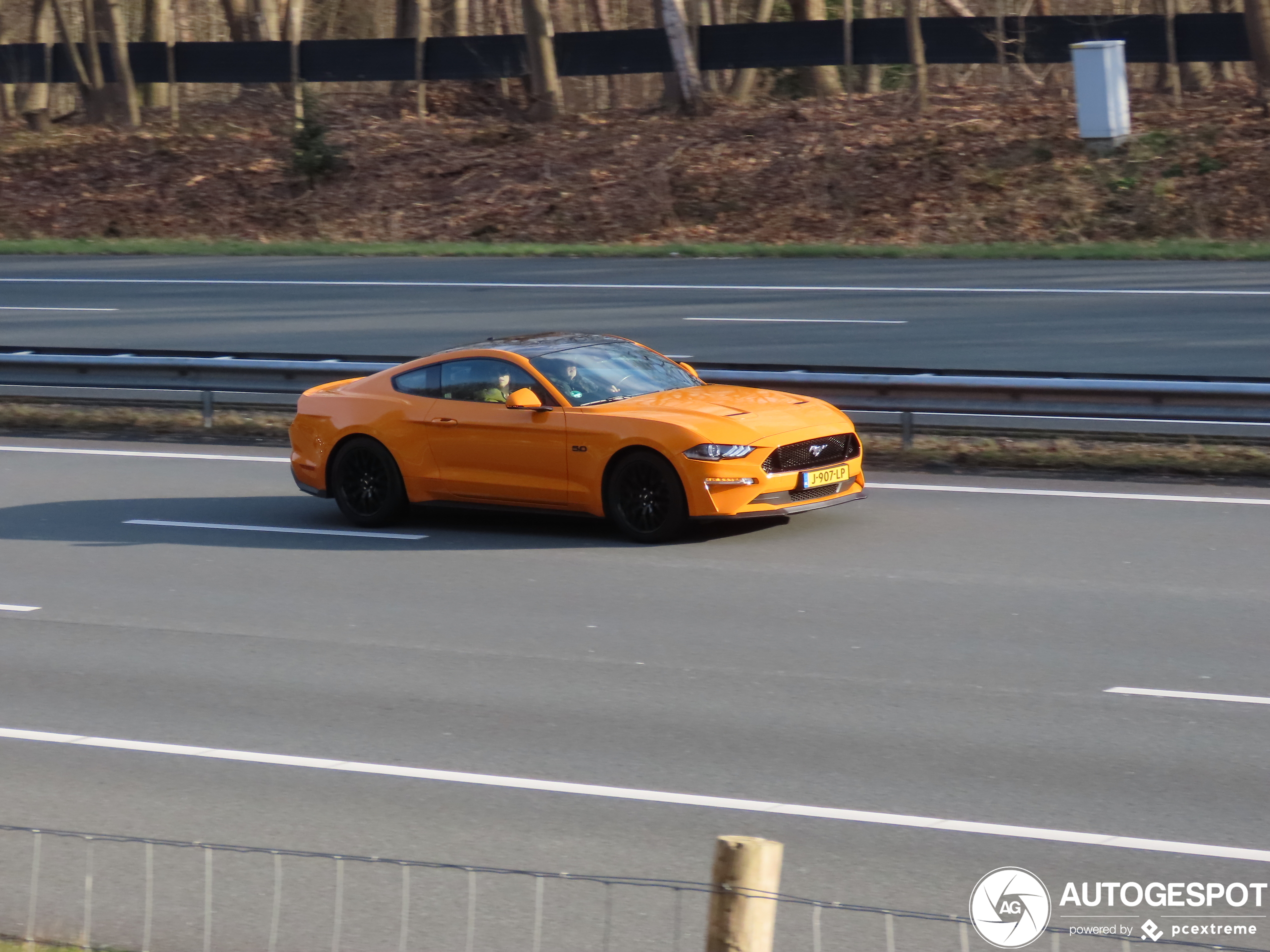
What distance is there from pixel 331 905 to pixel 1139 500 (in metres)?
8.67

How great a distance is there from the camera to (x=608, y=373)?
41.5 feet

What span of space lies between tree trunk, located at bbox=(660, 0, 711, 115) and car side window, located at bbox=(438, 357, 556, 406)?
27783 millimetres

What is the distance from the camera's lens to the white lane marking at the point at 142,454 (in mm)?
16172

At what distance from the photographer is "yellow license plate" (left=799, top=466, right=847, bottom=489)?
38.8 feet

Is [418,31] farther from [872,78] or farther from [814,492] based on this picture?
[814,492]

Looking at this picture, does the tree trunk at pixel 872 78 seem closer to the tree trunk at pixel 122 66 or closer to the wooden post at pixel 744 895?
the tree trunk at pixel 122 66

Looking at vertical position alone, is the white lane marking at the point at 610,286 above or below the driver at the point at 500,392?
above

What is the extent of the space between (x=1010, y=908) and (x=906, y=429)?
31.8 feet

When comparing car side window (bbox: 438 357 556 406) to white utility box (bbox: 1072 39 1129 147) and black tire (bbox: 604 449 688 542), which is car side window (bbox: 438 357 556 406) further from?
white utility box (bbox: 1072 39 1129 147)

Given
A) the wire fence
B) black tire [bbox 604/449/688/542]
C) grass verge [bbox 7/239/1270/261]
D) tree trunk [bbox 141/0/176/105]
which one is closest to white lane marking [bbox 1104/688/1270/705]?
the wire fence

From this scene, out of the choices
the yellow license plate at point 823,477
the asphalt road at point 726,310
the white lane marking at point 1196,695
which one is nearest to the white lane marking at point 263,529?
the yellow license plate at point 823,477

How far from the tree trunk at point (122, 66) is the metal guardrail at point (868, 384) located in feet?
98.2

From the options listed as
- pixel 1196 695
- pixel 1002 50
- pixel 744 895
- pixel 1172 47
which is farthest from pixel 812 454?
pixel 1002 50

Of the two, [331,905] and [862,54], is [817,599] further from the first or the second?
[862,54]
